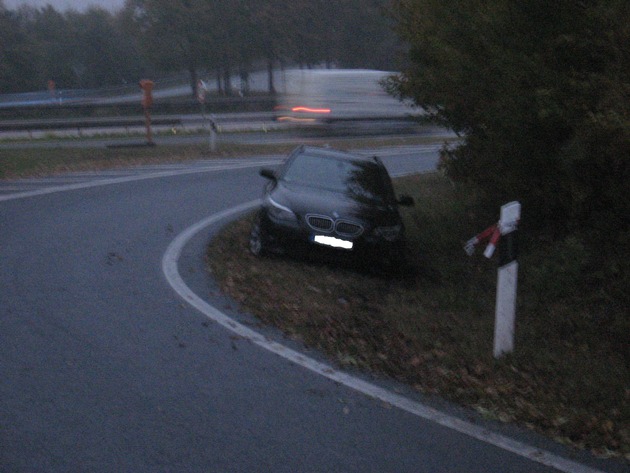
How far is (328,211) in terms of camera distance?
11852 millimetres

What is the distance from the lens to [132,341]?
26.2 ft

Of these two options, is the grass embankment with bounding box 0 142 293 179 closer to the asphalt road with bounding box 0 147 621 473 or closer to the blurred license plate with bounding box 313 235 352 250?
the blurred license plate with bounding box 313 235 352 250

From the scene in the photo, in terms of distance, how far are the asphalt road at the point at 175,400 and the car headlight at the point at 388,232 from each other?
237 centimetres

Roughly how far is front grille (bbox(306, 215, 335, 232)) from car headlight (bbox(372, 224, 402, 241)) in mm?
593

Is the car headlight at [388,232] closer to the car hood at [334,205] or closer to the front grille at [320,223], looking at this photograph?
the car hood at [334,205]

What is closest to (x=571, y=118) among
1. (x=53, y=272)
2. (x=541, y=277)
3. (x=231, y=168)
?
(x=541, y=277)

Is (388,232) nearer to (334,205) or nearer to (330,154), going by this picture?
(334,205)

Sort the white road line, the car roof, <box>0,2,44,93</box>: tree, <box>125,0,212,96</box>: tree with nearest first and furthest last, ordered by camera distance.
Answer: the white road line, the car roof, <box>0,2,44,93</box>: tree, <box>125,0,212,96</box>: tree

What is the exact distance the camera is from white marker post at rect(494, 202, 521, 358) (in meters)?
7.61

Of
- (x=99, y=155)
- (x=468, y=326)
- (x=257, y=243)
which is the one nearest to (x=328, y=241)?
(x=257, y=243)

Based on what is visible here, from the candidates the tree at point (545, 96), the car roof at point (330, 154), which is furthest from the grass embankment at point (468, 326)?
the car roof at point (330, 154)

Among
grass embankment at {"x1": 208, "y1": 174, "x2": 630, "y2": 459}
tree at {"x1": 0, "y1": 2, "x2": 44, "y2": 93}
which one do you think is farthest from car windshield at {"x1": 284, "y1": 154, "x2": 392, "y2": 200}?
tree at {"x1": 0, "y1": 2, "x2": 44, "y2": 93}

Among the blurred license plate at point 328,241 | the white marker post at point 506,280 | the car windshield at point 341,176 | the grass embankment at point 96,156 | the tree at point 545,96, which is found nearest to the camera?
the white marker post at point 506,280

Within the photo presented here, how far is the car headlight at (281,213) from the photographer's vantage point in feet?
38.8
